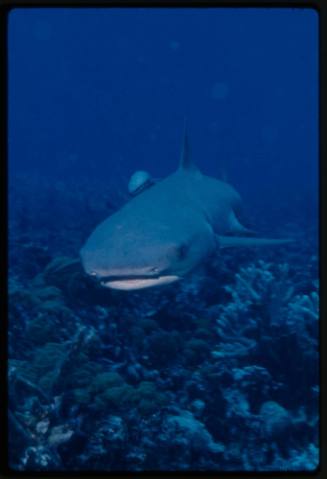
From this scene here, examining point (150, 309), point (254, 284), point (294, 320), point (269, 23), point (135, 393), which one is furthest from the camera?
point (269, 23)

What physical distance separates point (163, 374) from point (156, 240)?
101cm

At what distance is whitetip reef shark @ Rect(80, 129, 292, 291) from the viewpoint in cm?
345

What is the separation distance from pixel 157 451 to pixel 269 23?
86111mm

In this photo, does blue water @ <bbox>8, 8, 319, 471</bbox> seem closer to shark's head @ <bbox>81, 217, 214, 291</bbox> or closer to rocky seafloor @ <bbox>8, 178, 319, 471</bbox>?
rocky seafloor @ <bbox>8, 178, 319, 471</bbox>

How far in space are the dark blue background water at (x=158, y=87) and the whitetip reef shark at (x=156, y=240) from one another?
4805 centimetres

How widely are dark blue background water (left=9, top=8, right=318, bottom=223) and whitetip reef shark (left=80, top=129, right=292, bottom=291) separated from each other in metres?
48.1

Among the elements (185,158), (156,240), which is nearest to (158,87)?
(185,158)

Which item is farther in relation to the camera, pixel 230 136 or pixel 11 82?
pixel 230 136

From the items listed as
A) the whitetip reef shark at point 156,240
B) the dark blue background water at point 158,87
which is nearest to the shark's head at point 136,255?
the whitetip reef shark at point 156,240

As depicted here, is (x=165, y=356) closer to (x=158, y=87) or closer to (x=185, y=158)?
(x=185, y=158)
